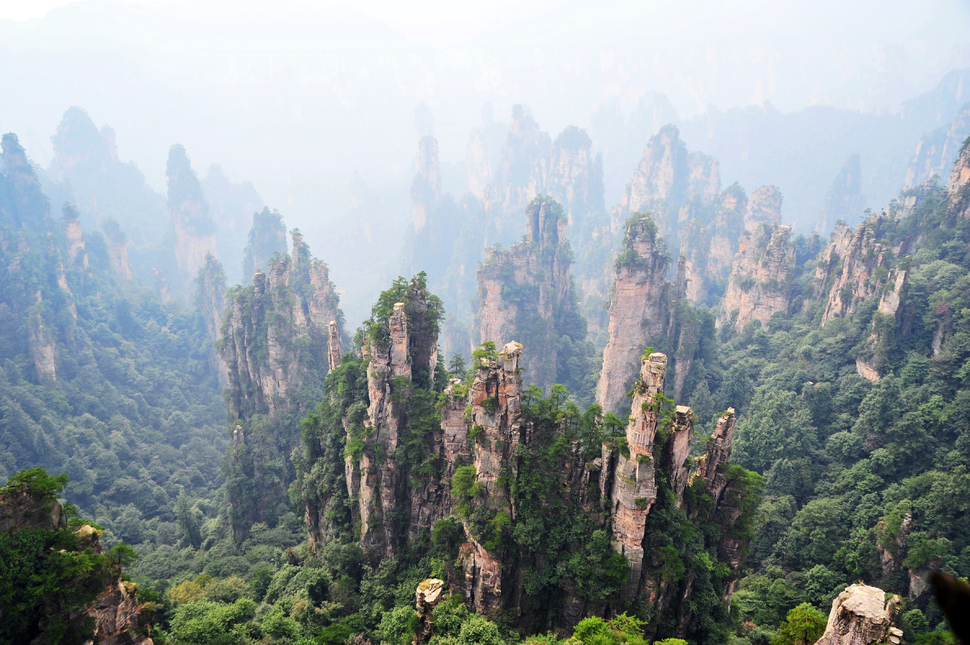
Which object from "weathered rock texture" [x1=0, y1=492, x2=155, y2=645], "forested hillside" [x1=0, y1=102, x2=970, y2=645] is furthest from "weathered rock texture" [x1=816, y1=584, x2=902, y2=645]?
"weathered rock texture" [x1=0, y1=492, x2=155, y2=645]

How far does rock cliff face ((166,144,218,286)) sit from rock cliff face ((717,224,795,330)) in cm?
9449

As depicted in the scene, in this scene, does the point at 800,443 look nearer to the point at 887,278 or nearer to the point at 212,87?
the point at 887,278

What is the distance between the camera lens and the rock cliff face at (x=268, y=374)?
161 ft

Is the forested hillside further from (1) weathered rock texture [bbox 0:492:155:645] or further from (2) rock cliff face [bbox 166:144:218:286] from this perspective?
(2) rock cliff face [bbox 166:144:218:286]

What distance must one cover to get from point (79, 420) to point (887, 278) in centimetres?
7836

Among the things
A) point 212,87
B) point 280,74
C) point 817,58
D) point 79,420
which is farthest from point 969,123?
point 212,87

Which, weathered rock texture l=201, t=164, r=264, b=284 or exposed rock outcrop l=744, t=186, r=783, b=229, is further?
weathered rock texture l=201, t=164, r=264, b=284

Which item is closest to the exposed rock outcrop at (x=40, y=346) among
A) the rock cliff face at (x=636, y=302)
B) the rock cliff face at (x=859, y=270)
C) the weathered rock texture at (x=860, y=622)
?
the rock cliff face at (x=636, y=302)

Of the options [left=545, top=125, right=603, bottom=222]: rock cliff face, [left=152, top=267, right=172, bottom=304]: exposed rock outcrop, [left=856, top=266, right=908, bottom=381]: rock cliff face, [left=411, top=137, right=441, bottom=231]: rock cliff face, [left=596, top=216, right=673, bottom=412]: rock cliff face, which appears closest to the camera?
[left=856, top=266, right=908, bottom=381]: rock cliff face

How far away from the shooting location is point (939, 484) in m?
30.9

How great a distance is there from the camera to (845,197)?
123 m

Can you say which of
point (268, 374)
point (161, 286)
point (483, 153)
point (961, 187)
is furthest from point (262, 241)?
point (961, 187)

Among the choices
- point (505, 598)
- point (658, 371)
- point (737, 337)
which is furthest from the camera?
point (737, 337)

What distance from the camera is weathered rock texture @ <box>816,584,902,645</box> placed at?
16688 mm
